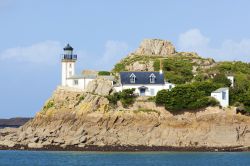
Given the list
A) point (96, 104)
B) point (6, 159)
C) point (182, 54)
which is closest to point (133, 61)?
point (182, 54)

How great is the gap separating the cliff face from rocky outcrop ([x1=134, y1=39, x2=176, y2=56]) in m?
18.1

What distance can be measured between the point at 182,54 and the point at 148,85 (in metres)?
15.2

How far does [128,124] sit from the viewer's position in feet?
251

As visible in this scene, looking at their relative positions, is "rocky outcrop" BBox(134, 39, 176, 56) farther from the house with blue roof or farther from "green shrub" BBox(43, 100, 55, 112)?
"green shrub" BBox(43, 100, 55, 112)

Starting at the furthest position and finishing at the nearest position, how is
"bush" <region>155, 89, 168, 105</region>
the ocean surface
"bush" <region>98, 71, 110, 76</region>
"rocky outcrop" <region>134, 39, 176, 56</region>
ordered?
"rocky outcrop" <region>134, 39, 176, 56</region> < "bush" <region>98, 71, 110, 76</region> < "bush" <region>155, 89, 168, 105</region> < the ocean surface

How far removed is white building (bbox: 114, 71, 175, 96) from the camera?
8206cm

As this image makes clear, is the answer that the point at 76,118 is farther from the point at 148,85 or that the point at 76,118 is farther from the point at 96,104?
the point at 148,85

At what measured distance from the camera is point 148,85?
→ 270 feet

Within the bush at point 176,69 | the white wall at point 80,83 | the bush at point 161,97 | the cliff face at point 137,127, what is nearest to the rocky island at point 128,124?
the cliff face at point 137,127

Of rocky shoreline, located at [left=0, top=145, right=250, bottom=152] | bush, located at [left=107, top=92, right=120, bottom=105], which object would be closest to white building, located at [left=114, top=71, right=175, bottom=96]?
bush, located at [left=107, top=92, right=120, bottom=105]

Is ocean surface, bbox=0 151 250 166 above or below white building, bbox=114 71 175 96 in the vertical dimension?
below

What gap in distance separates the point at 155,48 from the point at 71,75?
14305 mm

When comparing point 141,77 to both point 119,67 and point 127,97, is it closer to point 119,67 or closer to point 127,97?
point 127,97

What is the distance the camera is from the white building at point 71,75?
84.5m
